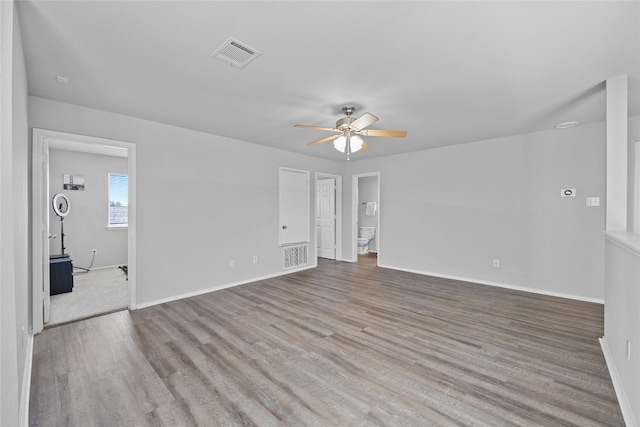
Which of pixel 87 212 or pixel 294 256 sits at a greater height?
pixel 87 212

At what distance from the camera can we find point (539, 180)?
4.28 metres

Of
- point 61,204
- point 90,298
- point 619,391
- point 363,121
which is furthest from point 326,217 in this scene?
point 619,391

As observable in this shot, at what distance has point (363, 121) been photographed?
2887 mm

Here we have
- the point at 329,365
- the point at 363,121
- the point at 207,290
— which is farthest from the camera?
the point at 207,290

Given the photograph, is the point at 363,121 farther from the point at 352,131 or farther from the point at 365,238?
the point at 365,238

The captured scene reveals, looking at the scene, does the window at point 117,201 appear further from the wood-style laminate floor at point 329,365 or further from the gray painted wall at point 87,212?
the wood-style laminate floor at point 329,365

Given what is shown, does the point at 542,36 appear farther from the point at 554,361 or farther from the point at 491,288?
the point at 491,288

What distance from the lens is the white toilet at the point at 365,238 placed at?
A: 25.9 ft

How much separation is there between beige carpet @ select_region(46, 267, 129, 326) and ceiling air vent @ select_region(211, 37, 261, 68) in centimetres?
337

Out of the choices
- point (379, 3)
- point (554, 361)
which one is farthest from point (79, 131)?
point (554, 361)

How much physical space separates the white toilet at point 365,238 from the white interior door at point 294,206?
2.40 metres

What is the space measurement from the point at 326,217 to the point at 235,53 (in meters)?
5.29

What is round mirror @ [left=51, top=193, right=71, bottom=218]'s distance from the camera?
16.3 feet

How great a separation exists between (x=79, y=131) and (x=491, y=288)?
611cm
